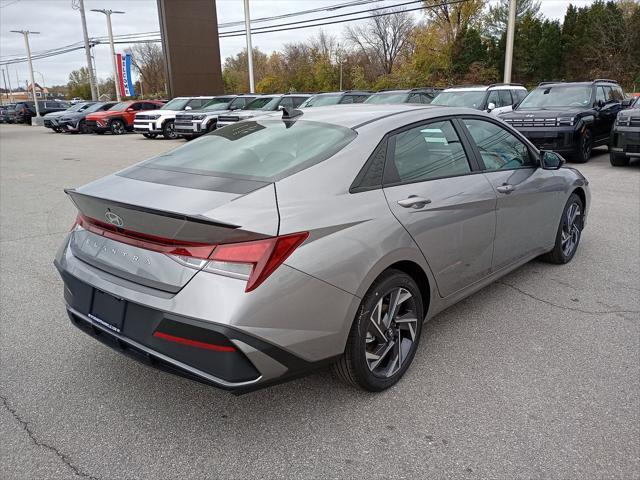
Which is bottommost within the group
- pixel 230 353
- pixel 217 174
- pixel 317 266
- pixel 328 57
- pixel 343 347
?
pixel 343 347

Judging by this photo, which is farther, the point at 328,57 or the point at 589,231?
the point at 328,57

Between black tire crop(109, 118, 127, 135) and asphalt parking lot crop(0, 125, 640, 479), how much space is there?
2455 centimetres

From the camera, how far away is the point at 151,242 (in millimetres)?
2461

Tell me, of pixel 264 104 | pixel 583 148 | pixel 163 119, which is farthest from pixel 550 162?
pixel 163 119

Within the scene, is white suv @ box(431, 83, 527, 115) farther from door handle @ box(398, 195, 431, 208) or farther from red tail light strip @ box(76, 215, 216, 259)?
red tail light strip @ box(76, 215, 216, 259)

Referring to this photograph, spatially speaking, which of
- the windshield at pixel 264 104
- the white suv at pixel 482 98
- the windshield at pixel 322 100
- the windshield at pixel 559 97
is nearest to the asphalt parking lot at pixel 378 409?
the windshield at pixel 559 97

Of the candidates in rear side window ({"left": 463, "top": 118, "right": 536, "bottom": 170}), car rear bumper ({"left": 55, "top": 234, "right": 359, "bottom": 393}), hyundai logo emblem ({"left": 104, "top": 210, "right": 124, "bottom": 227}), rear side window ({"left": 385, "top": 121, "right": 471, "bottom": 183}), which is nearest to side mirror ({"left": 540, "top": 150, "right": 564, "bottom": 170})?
rear side window ({"left": 463, "top": 118, "right": 536, "bottom": 170})

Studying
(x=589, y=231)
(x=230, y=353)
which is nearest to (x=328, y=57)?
(x=589, y=231)

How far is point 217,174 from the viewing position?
2883 millimetres

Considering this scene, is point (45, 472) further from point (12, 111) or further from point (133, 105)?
point (12, 111)

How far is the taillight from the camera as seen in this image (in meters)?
2.26

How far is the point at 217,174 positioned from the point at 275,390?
1.31 m

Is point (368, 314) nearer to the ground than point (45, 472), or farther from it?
farther from it

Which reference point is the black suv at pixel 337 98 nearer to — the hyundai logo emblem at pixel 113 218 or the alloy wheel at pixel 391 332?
the alloy wheel at pixel 391 332
